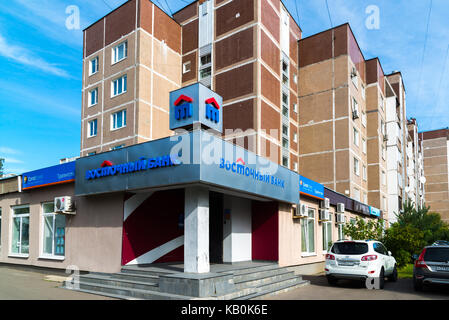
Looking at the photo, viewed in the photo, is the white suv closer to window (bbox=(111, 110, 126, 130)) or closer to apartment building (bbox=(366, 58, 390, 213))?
window (bbox=(111, 110, 126, 130))

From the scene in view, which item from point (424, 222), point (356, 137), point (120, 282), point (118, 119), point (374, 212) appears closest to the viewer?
point (120, 282)

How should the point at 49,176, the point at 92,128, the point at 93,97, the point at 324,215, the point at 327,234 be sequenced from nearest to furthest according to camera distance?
the point at 49,176 → the point at 324,215 → the point at 327,234 → the point at 92,128 → the point at 93,97

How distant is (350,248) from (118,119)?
22220mm

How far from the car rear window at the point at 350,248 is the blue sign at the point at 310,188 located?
3527mm

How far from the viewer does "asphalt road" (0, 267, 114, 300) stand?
32.9ft

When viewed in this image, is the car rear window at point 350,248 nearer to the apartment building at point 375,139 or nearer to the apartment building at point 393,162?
the apartment building at point 375,139

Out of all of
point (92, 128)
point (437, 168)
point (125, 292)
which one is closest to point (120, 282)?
point (125, 292)

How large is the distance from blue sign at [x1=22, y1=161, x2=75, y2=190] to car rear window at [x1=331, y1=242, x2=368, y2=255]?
9.66 meters

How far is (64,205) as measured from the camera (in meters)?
13.6

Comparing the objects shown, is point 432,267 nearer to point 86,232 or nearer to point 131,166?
point 131,166

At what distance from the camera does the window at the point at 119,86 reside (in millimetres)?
29939

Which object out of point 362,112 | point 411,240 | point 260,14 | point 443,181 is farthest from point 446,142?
point 411,240

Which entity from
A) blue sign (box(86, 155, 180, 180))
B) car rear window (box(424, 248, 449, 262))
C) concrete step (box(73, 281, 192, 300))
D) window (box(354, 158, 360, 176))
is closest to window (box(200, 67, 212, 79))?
window (box(354, 158, 360, 176))

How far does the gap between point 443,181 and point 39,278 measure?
7671 centimetres
